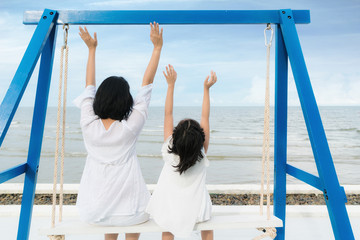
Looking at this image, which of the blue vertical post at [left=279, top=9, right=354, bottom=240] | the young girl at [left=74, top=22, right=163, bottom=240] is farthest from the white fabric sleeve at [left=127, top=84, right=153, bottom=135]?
the blue vertical post at [left=279, top=9, right=354, bottom=240]

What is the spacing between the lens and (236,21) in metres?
2.02

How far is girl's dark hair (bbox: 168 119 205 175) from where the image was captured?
1730 mm

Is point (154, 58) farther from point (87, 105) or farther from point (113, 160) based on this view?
point (113, 160)

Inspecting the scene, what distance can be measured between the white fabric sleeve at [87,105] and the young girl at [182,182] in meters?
0.43

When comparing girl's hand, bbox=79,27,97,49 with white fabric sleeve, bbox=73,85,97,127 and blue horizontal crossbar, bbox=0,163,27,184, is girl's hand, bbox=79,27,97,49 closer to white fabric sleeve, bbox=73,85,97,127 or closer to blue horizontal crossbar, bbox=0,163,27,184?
white fabric sleeve, bbox=73,85,97,127

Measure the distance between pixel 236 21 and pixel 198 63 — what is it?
1135 inches

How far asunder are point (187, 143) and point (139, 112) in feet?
1.02

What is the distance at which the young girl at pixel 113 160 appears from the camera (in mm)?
1644

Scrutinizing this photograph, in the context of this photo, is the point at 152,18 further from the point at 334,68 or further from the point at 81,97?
the point at 334,68

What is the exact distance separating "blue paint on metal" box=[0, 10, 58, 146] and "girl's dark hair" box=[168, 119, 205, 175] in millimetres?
880

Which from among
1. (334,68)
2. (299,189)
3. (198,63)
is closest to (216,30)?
(198,63)

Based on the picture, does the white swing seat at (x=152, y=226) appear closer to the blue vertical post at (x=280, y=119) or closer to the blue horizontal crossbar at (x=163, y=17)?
the blue vertical post at (x=280, y=119)

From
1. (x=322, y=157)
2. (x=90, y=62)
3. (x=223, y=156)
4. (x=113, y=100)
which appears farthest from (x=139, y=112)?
(x=223, y=156)

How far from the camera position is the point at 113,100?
65.5 inches
